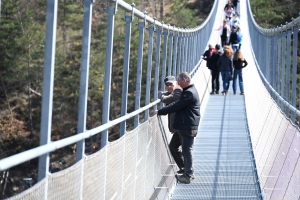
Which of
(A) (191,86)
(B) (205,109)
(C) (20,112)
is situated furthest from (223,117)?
(C) (20,112)

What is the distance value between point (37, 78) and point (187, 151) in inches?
1554

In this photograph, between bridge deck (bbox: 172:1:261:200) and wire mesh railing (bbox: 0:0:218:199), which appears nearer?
wire mesh railing (bbox: 0:0:218:199)

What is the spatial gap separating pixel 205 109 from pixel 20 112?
3435 centimetres

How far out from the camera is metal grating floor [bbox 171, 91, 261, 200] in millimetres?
11023

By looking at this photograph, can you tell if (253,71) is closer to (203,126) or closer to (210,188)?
(203,126)

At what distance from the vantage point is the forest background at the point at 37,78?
149ft

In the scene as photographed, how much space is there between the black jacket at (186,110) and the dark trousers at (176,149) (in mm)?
736

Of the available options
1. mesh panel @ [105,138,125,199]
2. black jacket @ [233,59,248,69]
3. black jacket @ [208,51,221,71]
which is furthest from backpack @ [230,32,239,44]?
mesh panel @ [105,138,125,199]

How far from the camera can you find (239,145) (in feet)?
47.9

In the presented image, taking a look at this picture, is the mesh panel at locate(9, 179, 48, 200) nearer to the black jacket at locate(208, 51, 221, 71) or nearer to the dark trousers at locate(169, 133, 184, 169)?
the dark trousers at locate(169, 133, 184, 169)

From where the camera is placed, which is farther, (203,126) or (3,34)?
(3,34)

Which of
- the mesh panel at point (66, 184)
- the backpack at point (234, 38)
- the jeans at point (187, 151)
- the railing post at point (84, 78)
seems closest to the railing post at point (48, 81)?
the mesh panel at point (66, 184)

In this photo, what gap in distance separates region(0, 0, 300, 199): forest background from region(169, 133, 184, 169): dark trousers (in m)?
30.9

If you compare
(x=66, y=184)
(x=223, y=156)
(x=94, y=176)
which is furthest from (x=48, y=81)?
(x=223, y=156)
